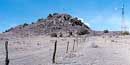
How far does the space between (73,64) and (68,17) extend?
147 metres

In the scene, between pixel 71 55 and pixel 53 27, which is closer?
pixel 71 55

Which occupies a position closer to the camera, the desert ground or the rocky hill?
the desert ground

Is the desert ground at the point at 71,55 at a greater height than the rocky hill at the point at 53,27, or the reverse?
the rocky hill at the point at 53,27

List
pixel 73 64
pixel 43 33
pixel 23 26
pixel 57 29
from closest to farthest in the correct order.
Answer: pixel 73 64 → pixel 43 33 → pixel 57 29 → pixel 23 26

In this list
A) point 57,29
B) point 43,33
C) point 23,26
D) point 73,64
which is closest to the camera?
point 73,64

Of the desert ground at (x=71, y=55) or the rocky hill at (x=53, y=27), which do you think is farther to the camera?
the rocky hill at (x=53, y=27)

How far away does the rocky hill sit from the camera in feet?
494

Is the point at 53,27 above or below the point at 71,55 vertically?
above

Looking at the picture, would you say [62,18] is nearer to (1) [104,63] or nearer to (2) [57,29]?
(2) [57,29]

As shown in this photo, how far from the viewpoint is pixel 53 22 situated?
166875 millimetres

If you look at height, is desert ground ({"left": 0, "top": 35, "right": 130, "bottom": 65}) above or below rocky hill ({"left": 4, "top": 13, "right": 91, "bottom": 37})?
below

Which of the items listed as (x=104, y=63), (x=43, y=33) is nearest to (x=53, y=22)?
(x=43, y=33)

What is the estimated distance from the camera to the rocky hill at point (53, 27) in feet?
494

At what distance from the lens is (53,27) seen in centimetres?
15962
